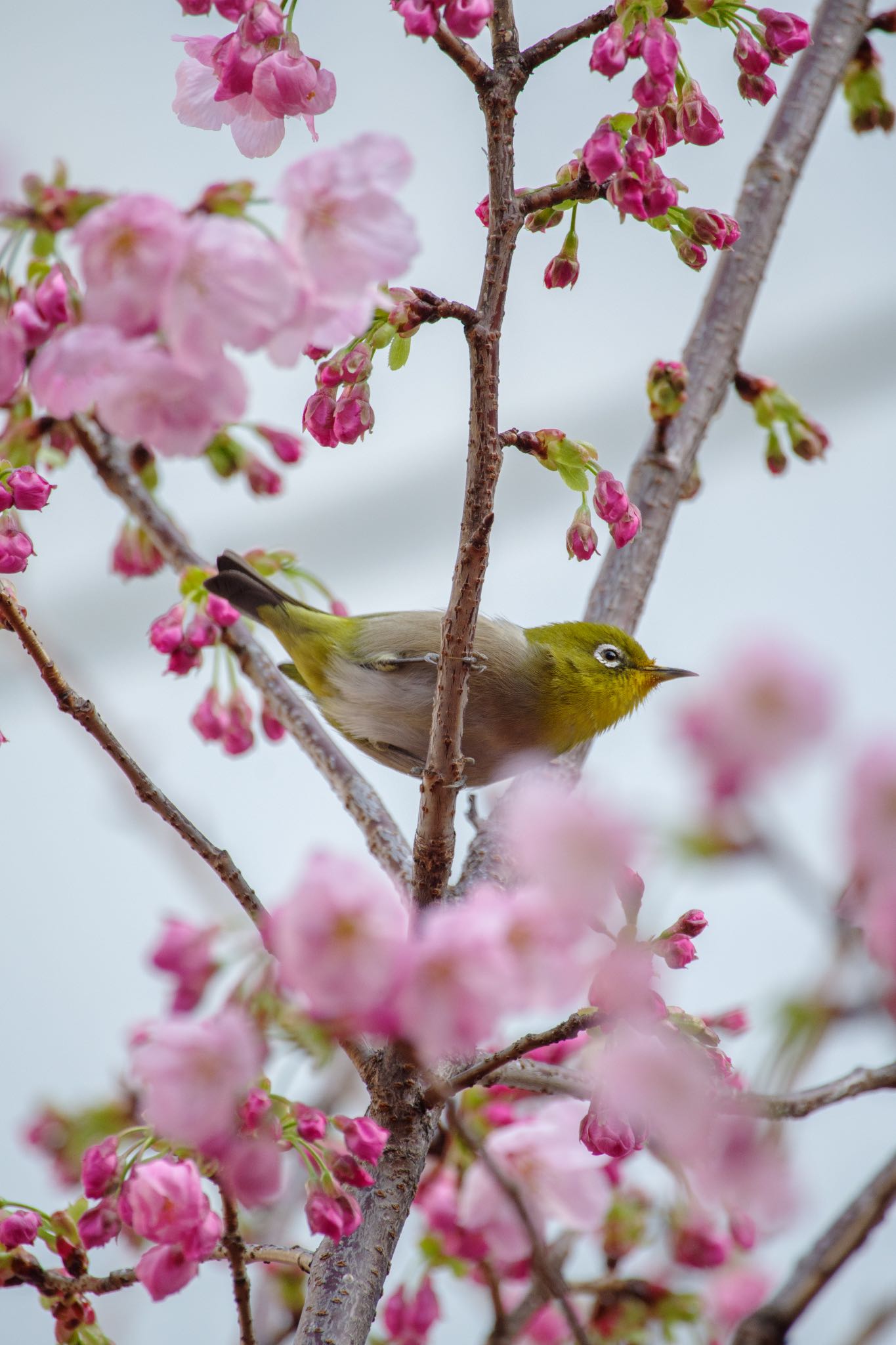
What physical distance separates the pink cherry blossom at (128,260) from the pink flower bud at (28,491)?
0.69 metres

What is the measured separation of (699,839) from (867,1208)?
0.41 m

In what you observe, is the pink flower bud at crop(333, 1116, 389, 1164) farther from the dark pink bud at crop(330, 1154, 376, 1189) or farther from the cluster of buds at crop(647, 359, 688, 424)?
the cluster of buds at crop(647, 359, 688, 424)

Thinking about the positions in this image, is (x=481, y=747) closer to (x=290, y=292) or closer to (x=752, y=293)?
(x=752, y=293)

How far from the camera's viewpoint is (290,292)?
1056 mm

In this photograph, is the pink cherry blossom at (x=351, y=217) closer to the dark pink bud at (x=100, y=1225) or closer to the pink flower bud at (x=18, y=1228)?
the dark pink bud at (x=100, y=1225)

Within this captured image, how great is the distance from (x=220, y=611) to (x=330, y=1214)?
1468 millimetres

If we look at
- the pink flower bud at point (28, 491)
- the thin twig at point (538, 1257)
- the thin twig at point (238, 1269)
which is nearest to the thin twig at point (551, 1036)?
the thin twig at point (538, 1257)

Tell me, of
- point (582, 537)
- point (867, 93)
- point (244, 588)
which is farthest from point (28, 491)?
point (867, 93)

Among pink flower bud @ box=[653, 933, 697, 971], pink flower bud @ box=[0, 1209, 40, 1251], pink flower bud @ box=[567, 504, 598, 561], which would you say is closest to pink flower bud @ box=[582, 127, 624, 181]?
pink flower bud @ box=[567, 504, 598, 561]

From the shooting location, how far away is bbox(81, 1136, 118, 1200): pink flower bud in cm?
156

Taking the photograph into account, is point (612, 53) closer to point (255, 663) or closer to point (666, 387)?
point (666, 387)

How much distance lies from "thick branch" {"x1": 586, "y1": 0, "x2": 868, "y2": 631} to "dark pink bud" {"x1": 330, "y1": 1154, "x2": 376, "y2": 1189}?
1821 mm

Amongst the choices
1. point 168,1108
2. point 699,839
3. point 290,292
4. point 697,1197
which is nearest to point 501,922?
point 699,839

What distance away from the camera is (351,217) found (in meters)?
1.11
